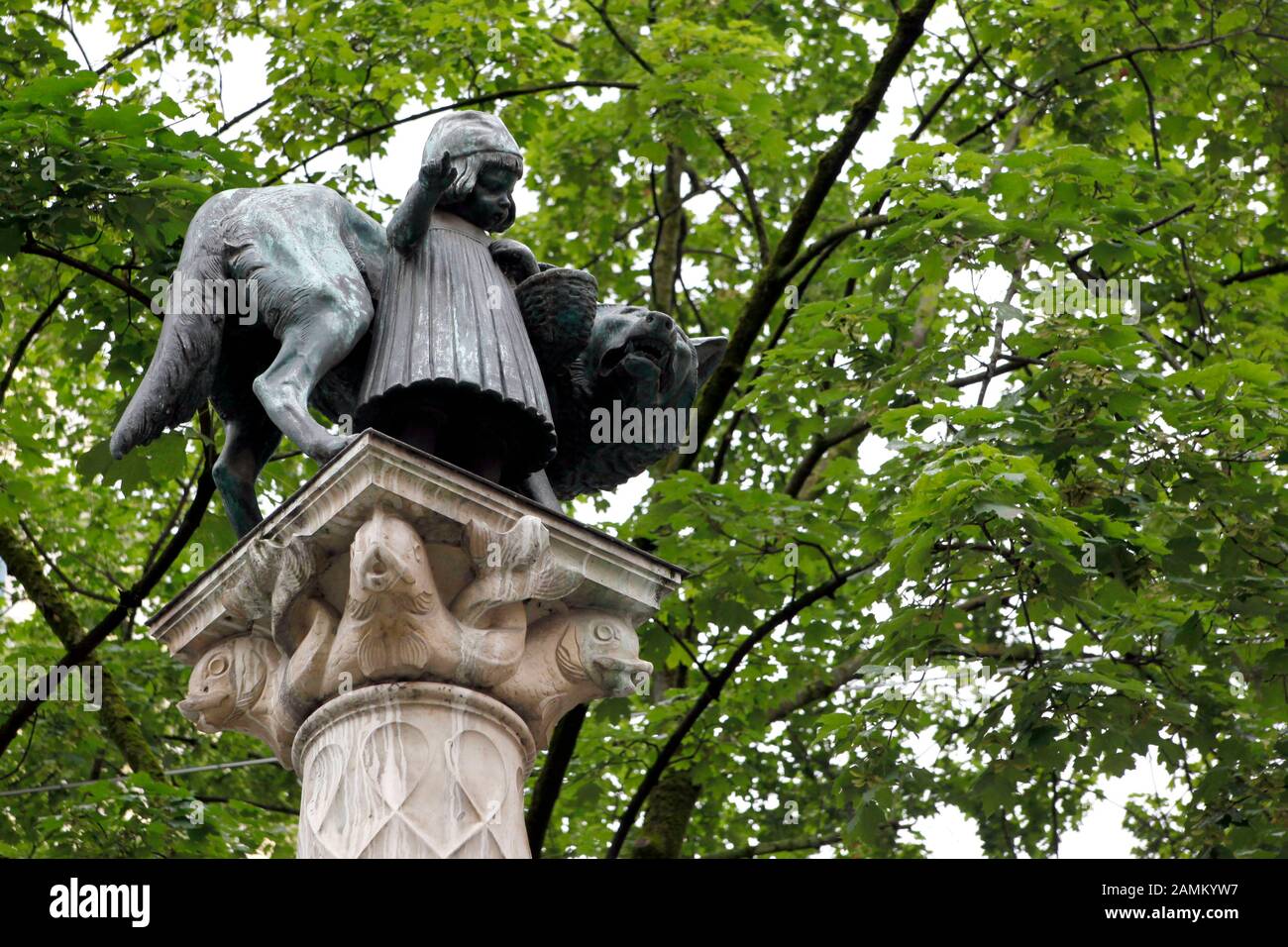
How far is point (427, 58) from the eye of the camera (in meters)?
13.7

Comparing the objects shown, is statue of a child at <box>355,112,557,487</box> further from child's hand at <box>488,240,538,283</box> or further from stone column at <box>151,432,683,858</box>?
stone column at <box>151,432,683,858</box>

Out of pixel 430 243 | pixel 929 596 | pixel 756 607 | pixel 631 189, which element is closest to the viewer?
pixel 430 243

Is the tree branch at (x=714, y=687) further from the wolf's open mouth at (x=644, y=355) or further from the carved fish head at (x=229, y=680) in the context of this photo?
the carved fish head at (x=229, y=680)

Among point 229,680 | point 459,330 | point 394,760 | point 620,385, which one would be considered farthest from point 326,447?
point 620,385

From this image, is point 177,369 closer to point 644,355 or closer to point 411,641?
point 411,641

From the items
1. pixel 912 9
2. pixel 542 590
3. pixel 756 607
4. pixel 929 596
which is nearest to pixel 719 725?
pixel 756 607

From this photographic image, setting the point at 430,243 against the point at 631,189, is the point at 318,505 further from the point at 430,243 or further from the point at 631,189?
the point at 631,189

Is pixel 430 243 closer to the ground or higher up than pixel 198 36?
closer to the ground

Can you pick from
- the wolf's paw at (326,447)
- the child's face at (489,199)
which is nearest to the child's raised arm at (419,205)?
the child's face at (489,199)

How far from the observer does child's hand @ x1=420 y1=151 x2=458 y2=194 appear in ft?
20.4

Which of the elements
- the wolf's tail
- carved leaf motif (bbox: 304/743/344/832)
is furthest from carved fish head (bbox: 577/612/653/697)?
the wolf's tail

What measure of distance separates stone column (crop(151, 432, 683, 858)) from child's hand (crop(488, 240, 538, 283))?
1.20 m

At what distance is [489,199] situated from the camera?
21.8 feet

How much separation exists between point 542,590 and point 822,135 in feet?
36.6
